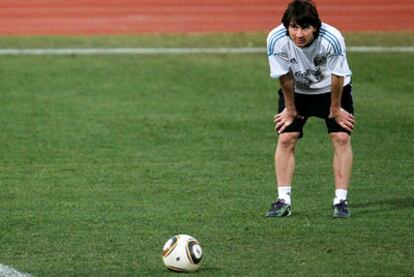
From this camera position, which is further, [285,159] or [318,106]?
[285,159]

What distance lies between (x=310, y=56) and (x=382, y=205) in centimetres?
158

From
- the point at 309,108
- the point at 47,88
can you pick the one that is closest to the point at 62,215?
the point at 309,108

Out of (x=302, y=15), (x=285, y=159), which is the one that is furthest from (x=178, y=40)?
(x=302, y=15)

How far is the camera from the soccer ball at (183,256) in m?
8.29

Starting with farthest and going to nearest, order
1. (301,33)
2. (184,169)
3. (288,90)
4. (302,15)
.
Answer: (184,169) → (288,90) → (301,33) → (302,15)

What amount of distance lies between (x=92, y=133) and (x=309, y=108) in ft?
17.3

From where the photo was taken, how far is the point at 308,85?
10203 mm

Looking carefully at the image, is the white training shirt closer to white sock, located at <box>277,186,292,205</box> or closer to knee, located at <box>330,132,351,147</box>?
knee, located at <box>330,132,351,147</box>

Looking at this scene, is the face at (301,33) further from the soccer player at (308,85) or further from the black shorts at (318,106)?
the black shorts at (318,106)

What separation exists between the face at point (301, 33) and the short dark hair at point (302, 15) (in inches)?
1.1

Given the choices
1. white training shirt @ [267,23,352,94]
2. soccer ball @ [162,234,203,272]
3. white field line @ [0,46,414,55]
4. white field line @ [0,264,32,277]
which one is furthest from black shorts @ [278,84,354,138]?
white field line @ [0,46,414,55]

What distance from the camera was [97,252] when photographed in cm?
897

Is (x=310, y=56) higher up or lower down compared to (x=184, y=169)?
higher up

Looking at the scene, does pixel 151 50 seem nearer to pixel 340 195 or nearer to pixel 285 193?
pixel 285 193
